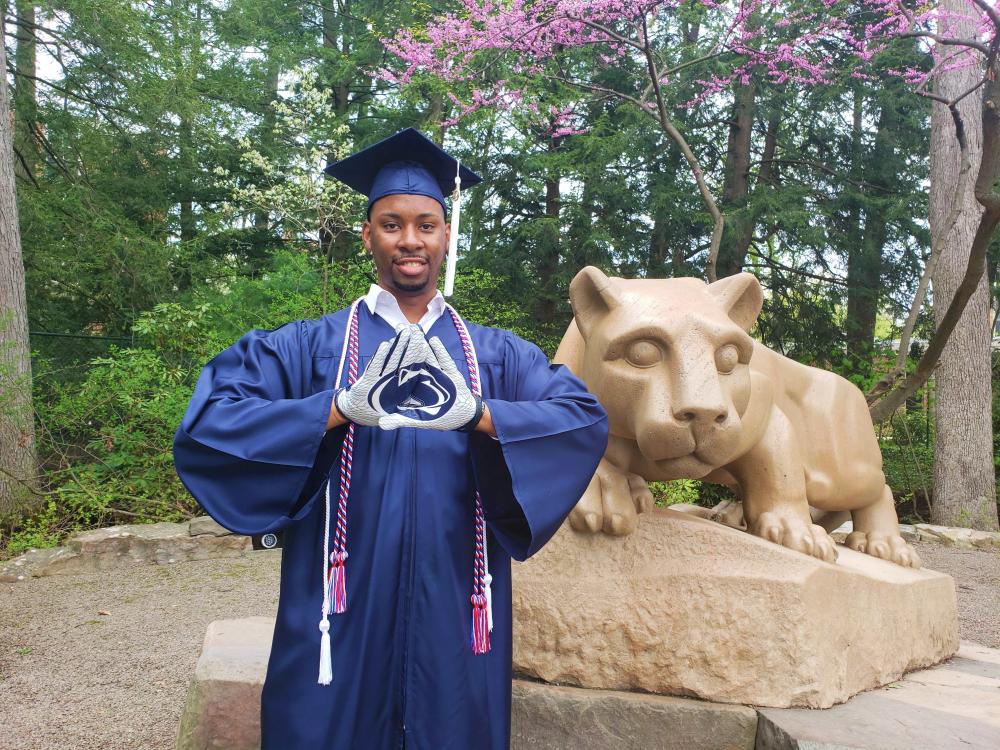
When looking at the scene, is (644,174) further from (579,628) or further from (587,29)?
(579,628)

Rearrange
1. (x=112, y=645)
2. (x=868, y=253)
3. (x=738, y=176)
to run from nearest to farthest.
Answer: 1. (x=112, y=645)
2. (x=868, y=253)
3. (x=738, y=176)

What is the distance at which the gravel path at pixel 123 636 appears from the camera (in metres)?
3.76

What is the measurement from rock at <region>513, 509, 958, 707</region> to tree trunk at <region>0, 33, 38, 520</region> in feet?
19.7

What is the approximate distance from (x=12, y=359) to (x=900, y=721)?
7.29m

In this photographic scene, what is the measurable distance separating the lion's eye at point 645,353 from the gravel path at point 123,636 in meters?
2.81

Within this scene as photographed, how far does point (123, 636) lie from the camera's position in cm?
502

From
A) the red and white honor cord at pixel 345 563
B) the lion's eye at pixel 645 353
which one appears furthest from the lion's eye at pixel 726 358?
the red and white honor cord at pixel 345 563

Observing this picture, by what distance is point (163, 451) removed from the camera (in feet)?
24.4

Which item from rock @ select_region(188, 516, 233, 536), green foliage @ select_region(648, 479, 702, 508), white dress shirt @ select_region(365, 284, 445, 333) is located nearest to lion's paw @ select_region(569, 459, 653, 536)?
white dress shirt @ select_region(365, 284, 445, 333)

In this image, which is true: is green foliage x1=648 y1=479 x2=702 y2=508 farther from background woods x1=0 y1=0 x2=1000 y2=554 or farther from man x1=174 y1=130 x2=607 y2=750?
man x1=174 y1=130 x2=607 y2=750

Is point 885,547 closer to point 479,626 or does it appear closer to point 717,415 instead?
point 717,415

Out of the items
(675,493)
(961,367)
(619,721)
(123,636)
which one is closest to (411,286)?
(619,721)

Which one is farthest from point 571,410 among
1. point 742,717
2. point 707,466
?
point 742,717

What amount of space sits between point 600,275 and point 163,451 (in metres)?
6.10
